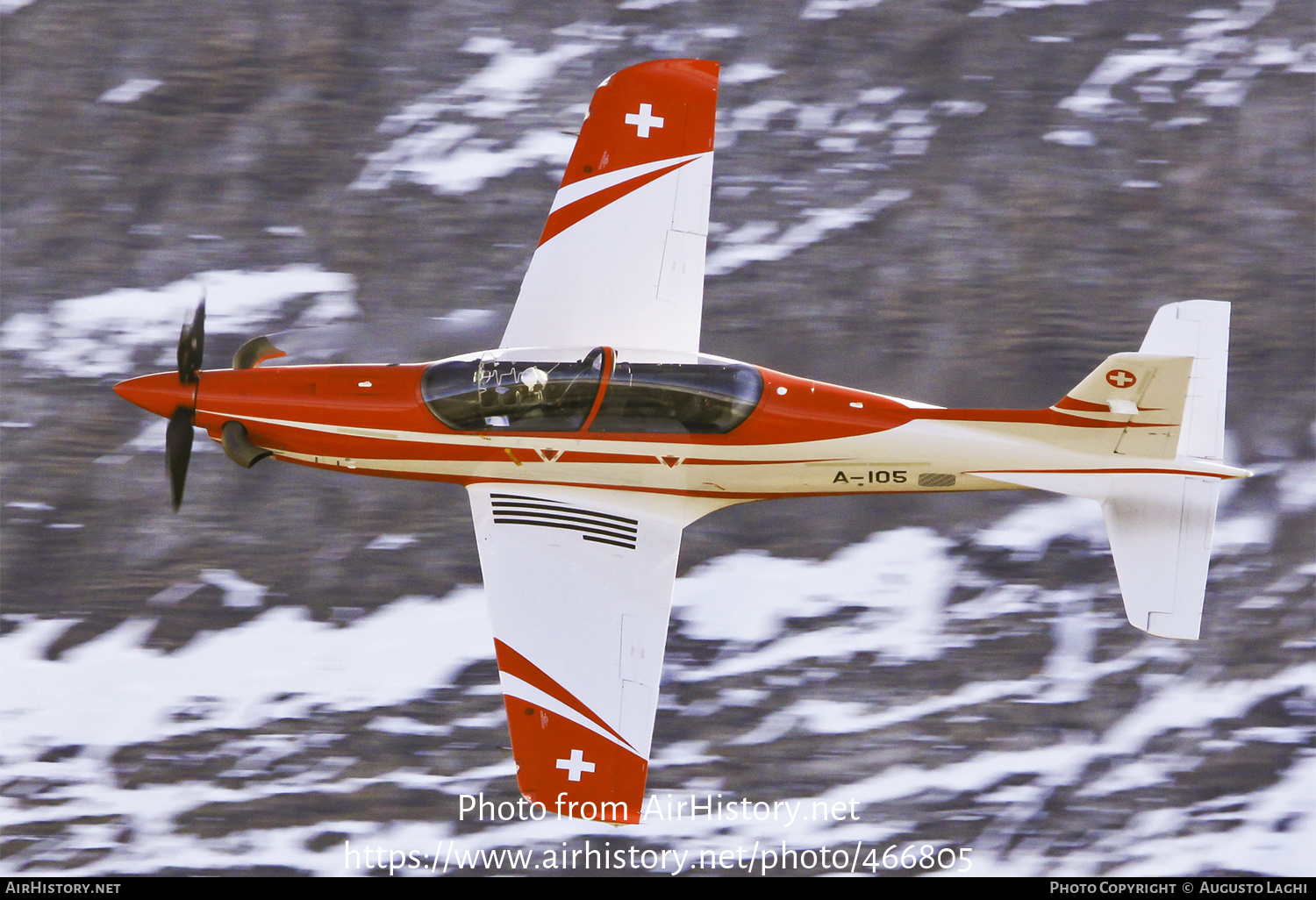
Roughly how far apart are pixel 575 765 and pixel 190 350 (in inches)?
166

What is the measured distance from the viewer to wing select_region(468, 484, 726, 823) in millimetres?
7734

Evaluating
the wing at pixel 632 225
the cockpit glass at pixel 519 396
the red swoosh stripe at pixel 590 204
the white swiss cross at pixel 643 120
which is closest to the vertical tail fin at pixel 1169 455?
the wing at pixel 632 225

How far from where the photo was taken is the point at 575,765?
7.74 meters

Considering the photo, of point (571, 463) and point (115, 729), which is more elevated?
point (571, 463)

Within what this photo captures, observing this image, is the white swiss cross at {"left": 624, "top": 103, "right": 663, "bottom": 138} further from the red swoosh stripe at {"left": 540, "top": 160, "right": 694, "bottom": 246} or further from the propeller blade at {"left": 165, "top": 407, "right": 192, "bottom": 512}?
the propeller blade at {"left": 165, "top": 407, "right": 192, "bottom": 512}

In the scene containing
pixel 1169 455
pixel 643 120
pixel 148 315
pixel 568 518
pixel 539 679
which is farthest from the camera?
pixel 148 315

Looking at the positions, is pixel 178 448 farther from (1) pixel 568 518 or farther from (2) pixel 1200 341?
(2) pixel 1200 341

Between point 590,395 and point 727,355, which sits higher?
point 590,395

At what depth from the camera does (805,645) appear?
9617 mm

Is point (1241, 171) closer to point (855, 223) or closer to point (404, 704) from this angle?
point (855, 223)

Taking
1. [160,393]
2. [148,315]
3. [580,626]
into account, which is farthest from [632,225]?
[148,315]

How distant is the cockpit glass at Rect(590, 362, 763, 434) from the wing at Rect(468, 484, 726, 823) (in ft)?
1.89
